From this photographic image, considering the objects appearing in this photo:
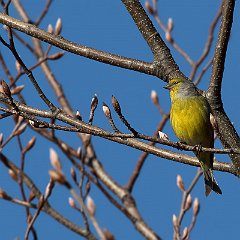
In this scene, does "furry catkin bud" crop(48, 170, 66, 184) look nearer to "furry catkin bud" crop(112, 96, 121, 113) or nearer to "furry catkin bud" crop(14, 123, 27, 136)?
"furry catkin bud" crop(14, 123, 27, 136)

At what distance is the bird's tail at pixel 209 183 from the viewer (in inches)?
168

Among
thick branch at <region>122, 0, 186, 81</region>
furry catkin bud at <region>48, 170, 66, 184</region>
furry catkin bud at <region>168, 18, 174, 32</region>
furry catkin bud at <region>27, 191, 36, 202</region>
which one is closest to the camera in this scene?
thick branch at <region>122, 0, 186, 81</region>

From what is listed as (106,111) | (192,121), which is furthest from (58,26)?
(106,111)

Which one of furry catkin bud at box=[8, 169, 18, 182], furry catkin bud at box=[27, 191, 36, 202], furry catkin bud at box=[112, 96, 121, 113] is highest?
furry catkin bud at box=[8, 169, 18, 182]

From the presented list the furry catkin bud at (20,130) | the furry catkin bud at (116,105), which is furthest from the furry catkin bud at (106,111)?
the furry catkin bud at (20,130)

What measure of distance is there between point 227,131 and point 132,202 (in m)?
2.31

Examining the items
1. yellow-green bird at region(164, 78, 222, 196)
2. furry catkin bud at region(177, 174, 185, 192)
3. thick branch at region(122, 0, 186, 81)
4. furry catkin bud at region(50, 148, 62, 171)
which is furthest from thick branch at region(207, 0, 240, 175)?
furry catkin bud at region(50, 148, 62, 171)

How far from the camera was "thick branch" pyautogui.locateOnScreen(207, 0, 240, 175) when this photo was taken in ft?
9.80

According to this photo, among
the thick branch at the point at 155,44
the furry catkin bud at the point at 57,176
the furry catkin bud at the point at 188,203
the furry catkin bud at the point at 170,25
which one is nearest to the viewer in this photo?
the thick branch at the point at 155,44

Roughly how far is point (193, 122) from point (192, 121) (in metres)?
0.02

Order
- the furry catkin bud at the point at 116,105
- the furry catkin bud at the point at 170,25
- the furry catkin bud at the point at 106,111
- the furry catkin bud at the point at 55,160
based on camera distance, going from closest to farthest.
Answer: the furry catkin bud at the point at 116,105, the furry catkin bud at the point at 106,111, the furry catkin bud at the point at 55,160, the furry catkin bud at the point at 170,25

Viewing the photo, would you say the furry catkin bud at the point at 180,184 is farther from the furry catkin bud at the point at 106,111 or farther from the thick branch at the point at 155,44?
the furry catkin bud at the point at 106,111

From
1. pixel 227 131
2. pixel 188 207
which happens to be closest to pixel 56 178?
pixel 188 207

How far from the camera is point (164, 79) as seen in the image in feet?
10.9
